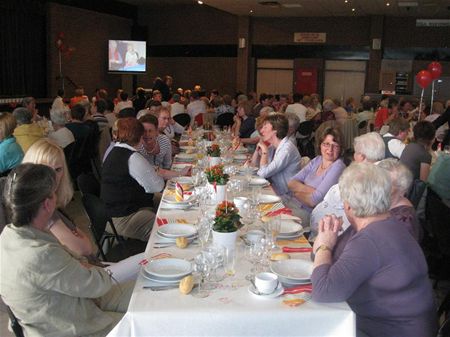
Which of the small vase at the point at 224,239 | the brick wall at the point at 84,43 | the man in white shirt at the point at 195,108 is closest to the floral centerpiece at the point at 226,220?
the small vase at the point at 224,239

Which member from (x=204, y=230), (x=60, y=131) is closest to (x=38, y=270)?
(x=204, y=230)

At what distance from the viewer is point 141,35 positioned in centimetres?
1705

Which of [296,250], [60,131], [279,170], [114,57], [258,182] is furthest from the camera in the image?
[114,57]

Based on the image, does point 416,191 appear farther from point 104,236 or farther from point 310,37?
point 310,37

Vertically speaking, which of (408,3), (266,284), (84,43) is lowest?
(266,284)

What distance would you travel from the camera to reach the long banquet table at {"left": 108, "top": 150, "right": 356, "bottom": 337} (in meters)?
1.93

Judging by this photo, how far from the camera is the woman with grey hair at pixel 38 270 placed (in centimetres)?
193

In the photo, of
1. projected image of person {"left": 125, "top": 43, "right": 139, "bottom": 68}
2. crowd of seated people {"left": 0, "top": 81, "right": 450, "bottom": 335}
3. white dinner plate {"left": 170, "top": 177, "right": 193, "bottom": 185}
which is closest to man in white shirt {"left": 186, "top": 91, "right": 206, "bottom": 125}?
crowd of seated people {"left": 0, "top": 81, "right": 450, "bottom": 335}

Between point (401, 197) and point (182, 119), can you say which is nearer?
point (401, 197)

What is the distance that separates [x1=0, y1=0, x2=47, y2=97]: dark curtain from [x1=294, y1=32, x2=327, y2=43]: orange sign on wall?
7960 mm

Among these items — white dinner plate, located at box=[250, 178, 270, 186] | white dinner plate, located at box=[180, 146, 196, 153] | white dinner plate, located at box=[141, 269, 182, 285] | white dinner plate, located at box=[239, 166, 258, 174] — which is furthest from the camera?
white dinner plate, located at box=[180, 146, 196, 153]

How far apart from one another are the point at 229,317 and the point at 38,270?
0.76 meters

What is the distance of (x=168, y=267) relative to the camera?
2344mm

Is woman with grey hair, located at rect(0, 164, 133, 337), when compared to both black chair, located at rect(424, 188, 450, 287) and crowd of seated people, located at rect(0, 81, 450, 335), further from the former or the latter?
black chair, located at rect(424, 188, 450, 287)
